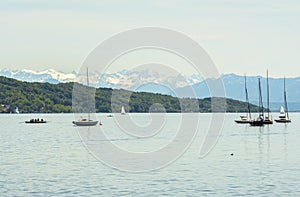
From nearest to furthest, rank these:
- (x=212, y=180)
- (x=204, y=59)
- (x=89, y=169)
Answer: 1. (x=212, y=180)
2. (x=89, y=169)
3. (x=204, y=59)

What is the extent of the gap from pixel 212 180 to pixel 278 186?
25.2ft

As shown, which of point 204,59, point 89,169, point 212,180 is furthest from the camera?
point 204,59

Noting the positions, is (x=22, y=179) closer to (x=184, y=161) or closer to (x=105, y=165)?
(x=105, y=165)

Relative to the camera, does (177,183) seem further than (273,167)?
No

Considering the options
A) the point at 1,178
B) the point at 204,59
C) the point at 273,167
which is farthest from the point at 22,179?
the point at 204,59

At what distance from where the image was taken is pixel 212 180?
65688 millimetres

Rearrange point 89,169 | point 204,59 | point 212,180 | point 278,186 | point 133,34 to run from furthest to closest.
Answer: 1. point 204,59
2. point 133,34
3. point 89,169
4. point 212,180
5. point 278,186

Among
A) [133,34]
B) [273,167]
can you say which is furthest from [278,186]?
[133,34]

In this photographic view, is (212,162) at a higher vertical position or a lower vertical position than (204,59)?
lower

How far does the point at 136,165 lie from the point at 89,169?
23.4ft

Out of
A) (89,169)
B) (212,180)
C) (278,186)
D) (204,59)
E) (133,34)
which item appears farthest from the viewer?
(204,59)

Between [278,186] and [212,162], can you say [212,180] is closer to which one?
[278,186]

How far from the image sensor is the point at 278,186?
2422 inches

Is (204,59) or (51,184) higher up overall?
(204,59)
